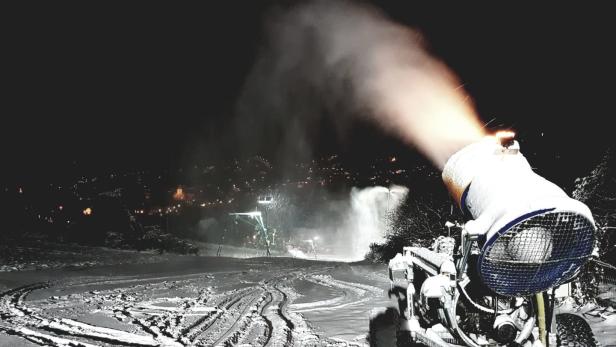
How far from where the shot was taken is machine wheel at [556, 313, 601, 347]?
3.98 m

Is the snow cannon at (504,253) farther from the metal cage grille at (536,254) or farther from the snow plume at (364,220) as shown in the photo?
the snow plume at (364,220)

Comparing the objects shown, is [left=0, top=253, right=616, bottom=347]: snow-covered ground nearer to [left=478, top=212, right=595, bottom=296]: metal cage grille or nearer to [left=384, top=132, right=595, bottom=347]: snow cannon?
[left=384, top=132, right=595, bottom=347]: snow cannon

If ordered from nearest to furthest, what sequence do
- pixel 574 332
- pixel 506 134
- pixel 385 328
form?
1. pixel 506 134
2. pixel 574 332
3. pixel 385 328

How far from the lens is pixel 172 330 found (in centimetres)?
656

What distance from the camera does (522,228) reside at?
3041mm

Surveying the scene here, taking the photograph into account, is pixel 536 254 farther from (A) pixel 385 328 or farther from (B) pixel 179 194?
(B) pixel 179 194

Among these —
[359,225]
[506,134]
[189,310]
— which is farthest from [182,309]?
[359,225]

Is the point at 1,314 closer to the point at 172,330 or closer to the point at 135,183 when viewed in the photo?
the point at 172,330

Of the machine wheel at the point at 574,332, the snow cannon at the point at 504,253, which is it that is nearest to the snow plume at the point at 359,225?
the machine wheel at the point at 574,332

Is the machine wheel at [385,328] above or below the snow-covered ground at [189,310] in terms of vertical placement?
above

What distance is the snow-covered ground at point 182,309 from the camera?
614cm

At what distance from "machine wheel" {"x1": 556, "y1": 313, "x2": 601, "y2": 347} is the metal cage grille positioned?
4.09 ft

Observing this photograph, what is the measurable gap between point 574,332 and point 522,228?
2.04 meters

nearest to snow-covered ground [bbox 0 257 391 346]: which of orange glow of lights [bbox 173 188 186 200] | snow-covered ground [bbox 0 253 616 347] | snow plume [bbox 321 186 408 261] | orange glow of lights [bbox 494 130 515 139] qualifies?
snow-covered ground [bbox 0 253 616 347]
